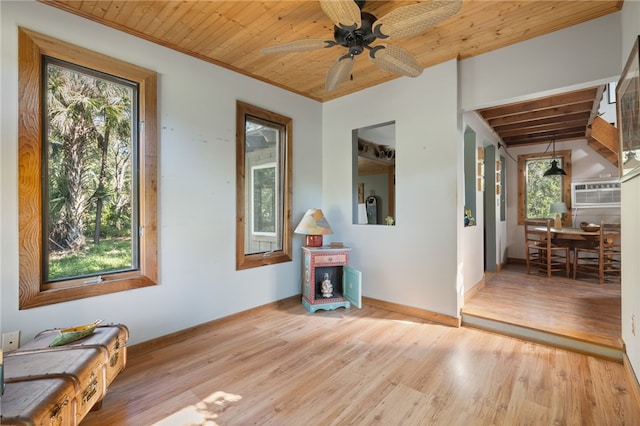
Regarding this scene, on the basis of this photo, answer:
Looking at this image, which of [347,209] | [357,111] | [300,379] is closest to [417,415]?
[300,379]

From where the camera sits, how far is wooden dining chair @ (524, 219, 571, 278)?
15.0 feet

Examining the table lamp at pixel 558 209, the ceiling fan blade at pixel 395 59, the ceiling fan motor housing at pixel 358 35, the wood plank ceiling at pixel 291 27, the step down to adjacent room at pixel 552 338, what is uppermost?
the wood plank ceiling at pixel 291 27

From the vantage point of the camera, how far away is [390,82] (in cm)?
348

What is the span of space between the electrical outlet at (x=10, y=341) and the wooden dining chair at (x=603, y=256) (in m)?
6.42

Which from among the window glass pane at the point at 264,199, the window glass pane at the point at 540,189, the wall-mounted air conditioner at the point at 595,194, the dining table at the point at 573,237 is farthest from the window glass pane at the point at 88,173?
the wall-mounted air conditioner at the point at 595,194

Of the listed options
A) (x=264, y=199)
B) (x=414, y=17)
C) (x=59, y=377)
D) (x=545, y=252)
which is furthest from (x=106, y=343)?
(x=545, y=252)

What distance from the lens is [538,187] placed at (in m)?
5.78

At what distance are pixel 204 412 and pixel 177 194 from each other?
1832mm

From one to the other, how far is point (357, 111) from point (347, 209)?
4.34 feet

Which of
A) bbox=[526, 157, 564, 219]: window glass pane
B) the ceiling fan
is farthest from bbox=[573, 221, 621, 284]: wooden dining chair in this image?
the ceiling fan

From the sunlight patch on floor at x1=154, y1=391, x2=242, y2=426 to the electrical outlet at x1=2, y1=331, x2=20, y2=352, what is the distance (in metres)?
1.17

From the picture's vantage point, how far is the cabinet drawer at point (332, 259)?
347cm

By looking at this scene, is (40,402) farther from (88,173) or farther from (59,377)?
(88,173)

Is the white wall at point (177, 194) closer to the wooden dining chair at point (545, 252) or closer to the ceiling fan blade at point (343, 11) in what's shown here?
the ceiling fan blade at point (343, 11)
